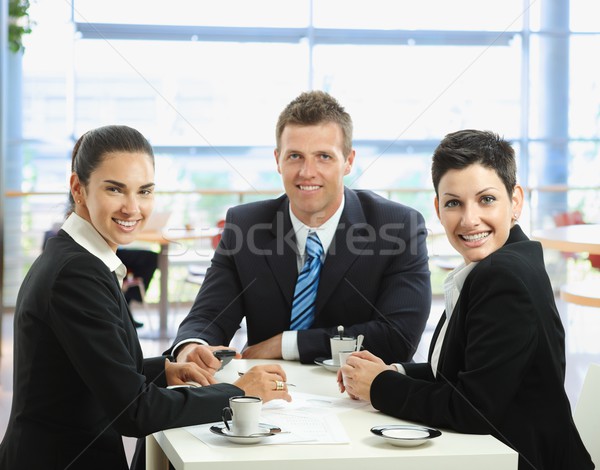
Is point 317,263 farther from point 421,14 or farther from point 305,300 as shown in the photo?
point 421,14

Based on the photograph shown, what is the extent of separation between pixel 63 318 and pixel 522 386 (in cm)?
82

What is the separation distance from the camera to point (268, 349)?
2.12 meters

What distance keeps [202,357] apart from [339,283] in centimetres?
49

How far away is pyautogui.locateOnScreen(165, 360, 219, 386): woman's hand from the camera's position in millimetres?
1787

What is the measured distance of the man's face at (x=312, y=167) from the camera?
2271 mm

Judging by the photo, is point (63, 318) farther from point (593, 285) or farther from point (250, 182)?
point (250, 182)

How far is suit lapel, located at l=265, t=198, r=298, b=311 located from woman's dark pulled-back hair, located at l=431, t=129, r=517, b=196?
2.47 ft

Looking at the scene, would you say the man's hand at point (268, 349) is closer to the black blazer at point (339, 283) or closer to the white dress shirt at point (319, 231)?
the black blazer at point (339, 283)

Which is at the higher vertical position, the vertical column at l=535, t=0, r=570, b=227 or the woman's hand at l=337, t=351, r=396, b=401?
the vertical column at l=535, t=0, r=570, b=227

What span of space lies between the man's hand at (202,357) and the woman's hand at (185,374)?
0.06 meters

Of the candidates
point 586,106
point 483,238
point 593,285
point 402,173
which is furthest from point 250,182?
point 483,238

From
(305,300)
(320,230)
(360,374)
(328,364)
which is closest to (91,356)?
(360,374)

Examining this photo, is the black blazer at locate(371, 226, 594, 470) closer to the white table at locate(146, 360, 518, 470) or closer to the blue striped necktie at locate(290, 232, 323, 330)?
the white table at locate(146, 360, 518, 470)

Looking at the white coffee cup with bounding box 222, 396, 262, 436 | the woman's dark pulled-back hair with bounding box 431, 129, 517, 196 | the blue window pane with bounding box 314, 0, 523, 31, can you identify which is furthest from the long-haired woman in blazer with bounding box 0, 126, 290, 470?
the blue window pane with bounding box 314, 0, 523, 31
